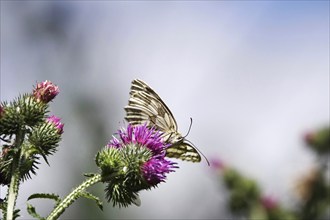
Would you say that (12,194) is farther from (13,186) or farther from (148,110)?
(148,110)

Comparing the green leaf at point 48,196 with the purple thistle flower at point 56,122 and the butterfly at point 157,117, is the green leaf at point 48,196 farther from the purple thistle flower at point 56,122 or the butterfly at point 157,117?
the butterfly at point 157,117

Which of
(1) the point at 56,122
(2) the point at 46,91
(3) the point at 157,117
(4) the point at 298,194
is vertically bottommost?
(4) the point at 298,194

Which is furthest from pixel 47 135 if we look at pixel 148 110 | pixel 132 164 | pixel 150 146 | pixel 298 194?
pixel 298 194

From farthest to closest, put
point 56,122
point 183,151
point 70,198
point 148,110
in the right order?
point 148,110 → point 183,151 → point 56,122 → point 70,198

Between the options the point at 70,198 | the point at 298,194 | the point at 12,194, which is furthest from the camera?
the point at 298,194

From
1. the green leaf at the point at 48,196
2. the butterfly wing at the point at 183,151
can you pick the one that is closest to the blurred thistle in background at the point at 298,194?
the butterfly wing at the point at 183,151

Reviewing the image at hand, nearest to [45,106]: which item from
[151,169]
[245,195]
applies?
[151,169]

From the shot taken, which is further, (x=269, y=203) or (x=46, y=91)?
(x=269, y=203)
